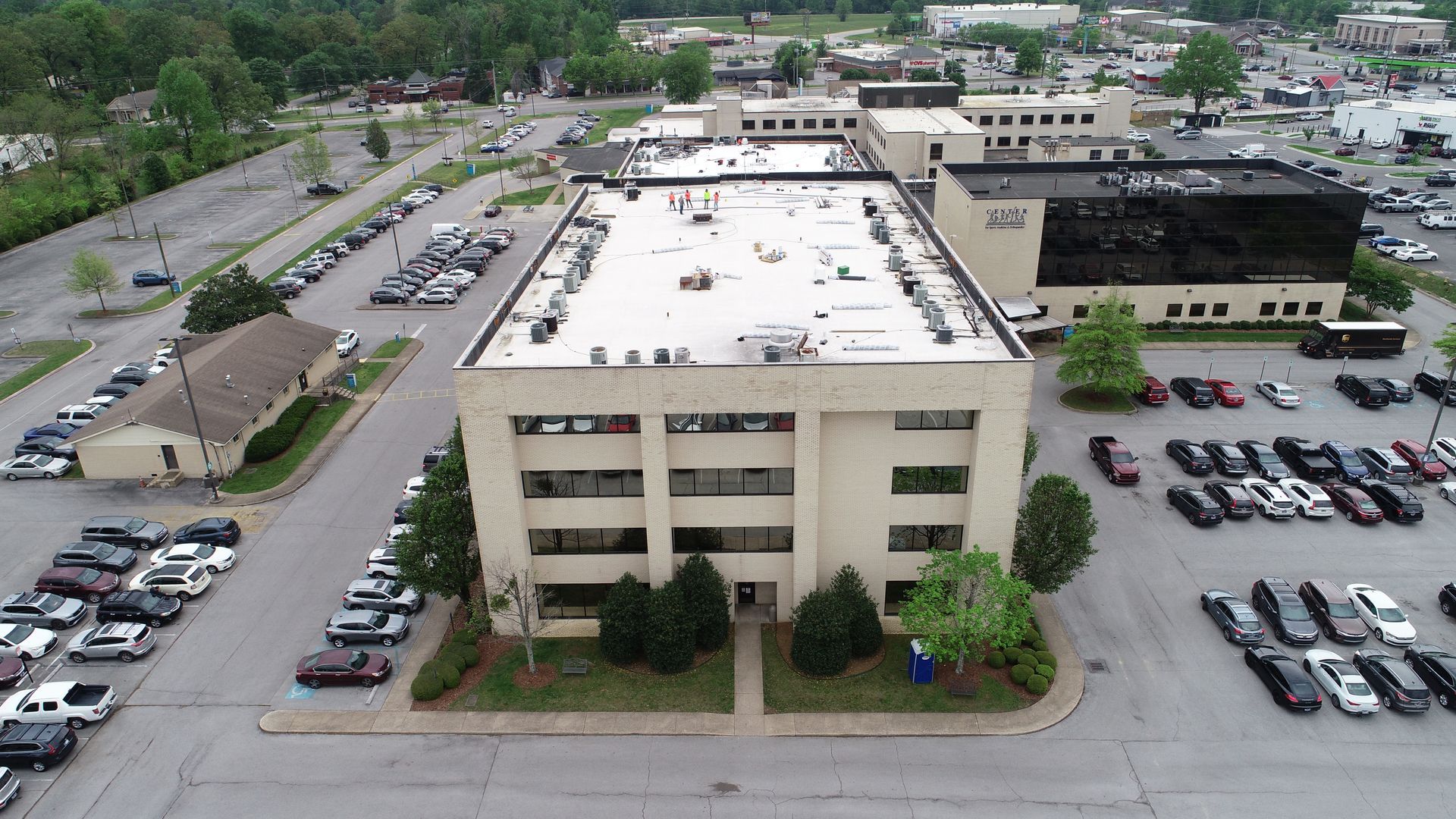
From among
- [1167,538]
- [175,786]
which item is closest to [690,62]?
[1167,538]

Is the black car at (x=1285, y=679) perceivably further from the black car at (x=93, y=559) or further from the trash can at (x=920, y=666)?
the black car at (x=93, y=559)

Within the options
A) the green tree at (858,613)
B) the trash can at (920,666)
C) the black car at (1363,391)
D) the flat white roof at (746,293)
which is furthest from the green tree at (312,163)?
the black car at (1363,391)

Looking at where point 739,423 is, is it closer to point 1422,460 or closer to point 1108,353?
point 1108,353

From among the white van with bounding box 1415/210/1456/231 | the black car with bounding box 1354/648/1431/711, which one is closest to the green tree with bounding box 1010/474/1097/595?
the black car with bounding box 1354/648/1431/711

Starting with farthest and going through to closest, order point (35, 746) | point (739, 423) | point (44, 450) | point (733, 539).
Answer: point (44, 450), point (733, 539), point (739, 423), point (35, 746)

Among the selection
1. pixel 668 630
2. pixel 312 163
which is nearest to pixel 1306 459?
pixel 668 630

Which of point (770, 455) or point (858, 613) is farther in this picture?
point (858, 613)
